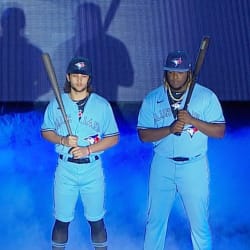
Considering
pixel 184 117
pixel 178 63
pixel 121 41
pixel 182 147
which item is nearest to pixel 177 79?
pixel 178 63

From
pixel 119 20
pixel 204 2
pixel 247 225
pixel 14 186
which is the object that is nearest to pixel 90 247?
pixel 14 186

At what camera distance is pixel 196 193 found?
2.63 m

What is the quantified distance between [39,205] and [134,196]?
49cm

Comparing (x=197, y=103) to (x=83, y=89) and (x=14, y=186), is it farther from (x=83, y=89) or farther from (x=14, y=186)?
(x=14, y=186)

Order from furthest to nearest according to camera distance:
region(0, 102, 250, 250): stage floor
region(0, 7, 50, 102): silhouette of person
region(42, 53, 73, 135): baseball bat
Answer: region(0, 7, 50, 102): silhouette of person < region(0, 102, 250, 250): stage floor < region(42, 53, 73, 135): baseball bat

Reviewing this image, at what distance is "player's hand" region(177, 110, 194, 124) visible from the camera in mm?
2510

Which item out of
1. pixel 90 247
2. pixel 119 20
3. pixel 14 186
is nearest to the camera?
pixel 90 247

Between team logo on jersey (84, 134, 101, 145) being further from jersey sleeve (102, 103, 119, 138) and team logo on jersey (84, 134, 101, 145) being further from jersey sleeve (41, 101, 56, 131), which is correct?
jersey sleeve (41, 101, 56, 131)

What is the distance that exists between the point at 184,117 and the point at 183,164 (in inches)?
9.4

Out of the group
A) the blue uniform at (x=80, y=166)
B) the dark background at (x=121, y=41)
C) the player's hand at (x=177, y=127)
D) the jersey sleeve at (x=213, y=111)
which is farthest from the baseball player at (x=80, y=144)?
the dark background at (x=121, y=41)

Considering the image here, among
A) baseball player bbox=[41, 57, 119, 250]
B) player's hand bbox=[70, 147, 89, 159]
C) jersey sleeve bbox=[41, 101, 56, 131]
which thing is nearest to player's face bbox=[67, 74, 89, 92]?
baseball player bbox=[41, 57, 119, 250]

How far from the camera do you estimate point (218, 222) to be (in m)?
3.08

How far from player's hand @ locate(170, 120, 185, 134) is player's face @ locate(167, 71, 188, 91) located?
166 mm

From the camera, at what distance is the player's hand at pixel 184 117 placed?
8.23 feet
